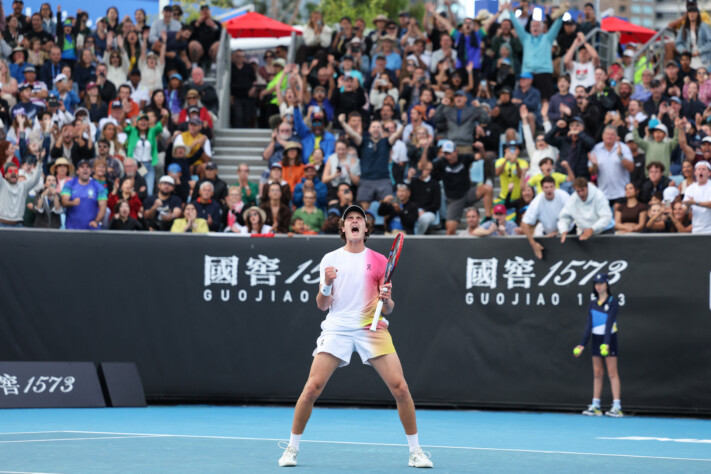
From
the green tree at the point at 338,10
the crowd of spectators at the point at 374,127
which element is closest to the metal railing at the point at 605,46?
the crowd of spectators at the point at 374,127

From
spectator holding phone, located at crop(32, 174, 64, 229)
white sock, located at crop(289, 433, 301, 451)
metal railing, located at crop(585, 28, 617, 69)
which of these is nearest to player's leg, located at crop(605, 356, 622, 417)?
white sock, located at crop(289, 433, 301, 451)

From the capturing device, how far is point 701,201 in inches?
635

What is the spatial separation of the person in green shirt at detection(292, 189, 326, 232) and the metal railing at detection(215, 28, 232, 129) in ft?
20.2

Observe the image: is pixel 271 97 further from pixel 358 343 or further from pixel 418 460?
pixel 418 460

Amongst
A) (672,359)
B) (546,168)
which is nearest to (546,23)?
(546,168)

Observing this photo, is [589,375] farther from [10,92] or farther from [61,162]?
[10,92]

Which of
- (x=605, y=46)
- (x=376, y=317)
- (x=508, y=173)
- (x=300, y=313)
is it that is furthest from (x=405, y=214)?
(x=605, y=46)

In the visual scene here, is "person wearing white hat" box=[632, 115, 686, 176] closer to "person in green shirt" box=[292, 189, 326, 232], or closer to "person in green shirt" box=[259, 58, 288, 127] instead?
"person in green shirt" box=[292, 189, 326, 232]

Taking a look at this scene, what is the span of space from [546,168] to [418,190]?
2218 mm

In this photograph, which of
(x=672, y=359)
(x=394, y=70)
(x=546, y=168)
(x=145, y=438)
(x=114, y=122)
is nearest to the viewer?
(x=145, y=438)

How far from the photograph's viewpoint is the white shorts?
30.0ft

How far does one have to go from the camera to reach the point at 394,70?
23.2 meters

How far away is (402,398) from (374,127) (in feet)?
37.3

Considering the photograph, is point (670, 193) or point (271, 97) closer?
point (670, 193)
